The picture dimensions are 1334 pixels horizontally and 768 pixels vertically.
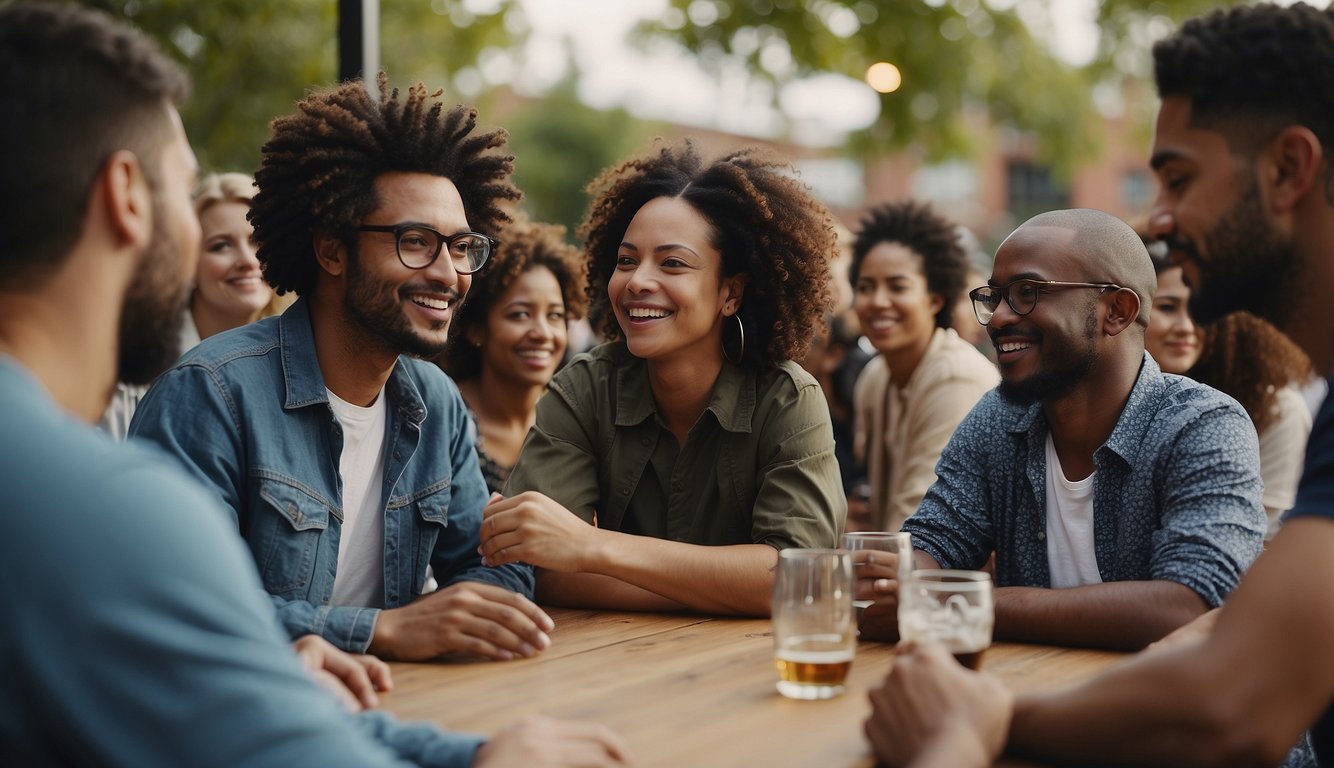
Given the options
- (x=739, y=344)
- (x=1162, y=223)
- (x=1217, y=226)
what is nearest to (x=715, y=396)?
(x=739, y=344)

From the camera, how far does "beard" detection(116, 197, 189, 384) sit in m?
1.67

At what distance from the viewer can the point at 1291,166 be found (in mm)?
2102

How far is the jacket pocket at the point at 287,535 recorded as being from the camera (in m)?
2.78

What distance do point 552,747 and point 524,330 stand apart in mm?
3436

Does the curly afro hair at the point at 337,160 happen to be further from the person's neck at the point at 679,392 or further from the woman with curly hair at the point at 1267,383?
the woman with curly hair at the point at 1267,383

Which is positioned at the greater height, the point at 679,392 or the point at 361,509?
the point at 679,392

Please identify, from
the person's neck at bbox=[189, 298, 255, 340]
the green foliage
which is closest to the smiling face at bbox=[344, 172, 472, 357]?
the person's neck at bbox=[189, 298, 255, 340]

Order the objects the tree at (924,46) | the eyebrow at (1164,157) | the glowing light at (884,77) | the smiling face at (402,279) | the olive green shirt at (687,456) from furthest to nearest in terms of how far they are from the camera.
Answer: the glowing light at (884,77) < the tree at (924,46) < the olive green shirt at (687,456) < the smiling face at (402,279) < the eyebrow at (1164,157)

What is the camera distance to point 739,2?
1028 cm

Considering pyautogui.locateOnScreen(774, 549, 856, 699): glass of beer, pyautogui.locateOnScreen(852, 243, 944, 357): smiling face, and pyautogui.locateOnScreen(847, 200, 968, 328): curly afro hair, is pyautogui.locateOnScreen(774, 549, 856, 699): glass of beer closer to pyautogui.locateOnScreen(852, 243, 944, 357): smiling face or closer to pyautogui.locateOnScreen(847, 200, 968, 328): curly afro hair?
pyautogui.locateOnScreen(852, 243, 944, 357): smiling face

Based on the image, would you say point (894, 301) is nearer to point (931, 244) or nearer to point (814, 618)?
point (931, 244)

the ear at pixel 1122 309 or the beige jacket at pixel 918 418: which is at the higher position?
the ear at pixel 1122 309

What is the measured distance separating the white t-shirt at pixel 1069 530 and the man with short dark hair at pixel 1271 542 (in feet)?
1.88

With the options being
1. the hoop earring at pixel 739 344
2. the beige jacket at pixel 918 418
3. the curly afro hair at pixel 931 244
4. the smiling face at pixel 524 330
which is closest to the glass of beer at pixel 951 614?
the hoop earring at pixel 739 344
